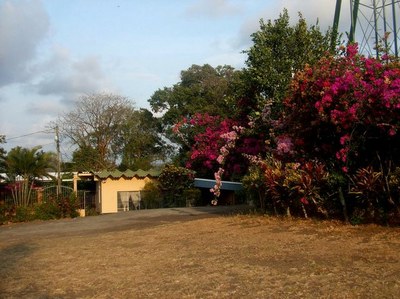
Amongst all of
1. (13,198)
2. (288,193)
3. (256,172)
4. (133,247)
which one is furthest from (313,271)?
(13,198)

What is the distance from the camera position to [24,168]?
2388cm

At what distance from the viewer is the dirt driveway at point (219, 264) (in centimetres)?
643

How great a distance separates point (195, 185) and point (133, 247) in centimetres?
1931

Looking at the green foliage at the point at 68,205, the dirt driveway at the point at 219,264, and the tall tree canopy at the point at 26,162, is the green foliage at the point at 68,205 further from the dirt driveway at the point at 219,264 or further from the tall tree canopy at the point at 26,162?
the dirt driveway at the point at 219,264

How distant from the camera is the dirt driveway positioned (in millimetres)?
6426

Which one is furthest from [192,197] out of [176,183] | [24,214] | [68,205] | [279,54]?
[279,54]

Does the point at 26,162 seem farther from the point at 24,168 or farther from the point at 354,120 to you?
the point at 354,120

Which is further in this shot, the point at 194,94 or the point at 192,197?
the point at 194,94

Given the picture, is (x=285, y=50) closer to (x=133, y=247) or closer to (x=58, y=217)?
(x=133, y=247)

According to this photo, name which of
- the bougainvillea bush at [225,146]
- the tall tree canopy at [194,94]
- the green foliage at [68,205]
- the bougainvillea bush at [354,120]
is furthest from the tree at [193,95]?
the bougainvillea bush at [354,120]

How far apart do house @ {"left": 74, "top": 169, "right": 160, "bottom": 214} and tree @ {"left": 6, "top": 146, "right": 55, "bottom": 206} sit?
6.83 metres

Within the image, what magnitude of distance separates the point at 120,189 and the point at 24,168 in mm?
8794

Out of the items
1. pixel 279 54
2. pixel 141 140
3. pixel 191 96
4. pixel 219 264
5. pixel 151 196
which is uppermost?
pixel 191 96

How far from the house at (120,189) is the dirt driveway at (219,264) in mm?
18295
